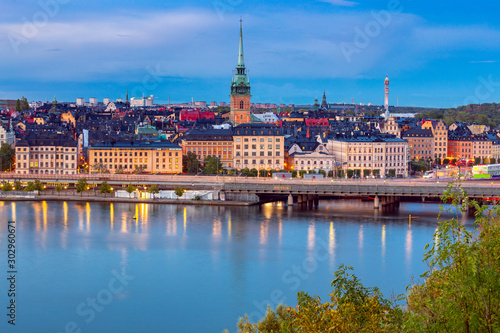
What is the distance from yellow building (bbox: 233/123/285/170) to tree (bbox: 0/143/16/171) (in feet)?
28.8

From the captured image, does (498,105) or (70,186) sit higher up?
(498,105)

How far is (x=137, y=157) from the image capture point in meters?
31.6

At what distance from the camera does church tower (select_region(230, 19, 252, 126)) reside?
40.3 metres

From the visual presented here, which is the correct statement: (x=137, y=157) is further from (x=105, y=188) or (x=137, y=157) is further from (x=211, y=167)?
(x=105, y=188)

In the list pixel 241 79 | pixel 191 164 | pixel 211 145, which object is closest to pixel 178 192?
pixel 191 164

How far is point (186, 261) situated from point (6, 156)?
1976 cm

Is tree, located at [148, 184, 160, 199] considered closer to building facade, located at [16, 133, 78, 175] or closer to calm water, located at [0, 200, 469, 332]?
calm water, located at [0, 200, 469, 332]

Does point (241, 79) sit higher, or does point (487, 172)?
point (241, 79)

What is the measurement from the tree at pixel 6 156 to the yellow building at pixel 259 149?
8766 mm

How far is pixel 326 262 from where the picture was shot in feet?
45.0

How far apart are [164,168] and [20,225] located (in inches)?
552

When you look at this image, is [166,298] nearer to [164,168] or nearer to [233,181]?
[233,181]

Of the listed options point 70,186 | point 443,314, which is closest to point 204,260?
point 443,314

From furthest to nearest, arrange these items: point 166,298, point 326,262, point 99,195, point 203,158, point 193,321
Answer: point 203,158, point 99,195, point 326,262, point 166,298, point 193,321
